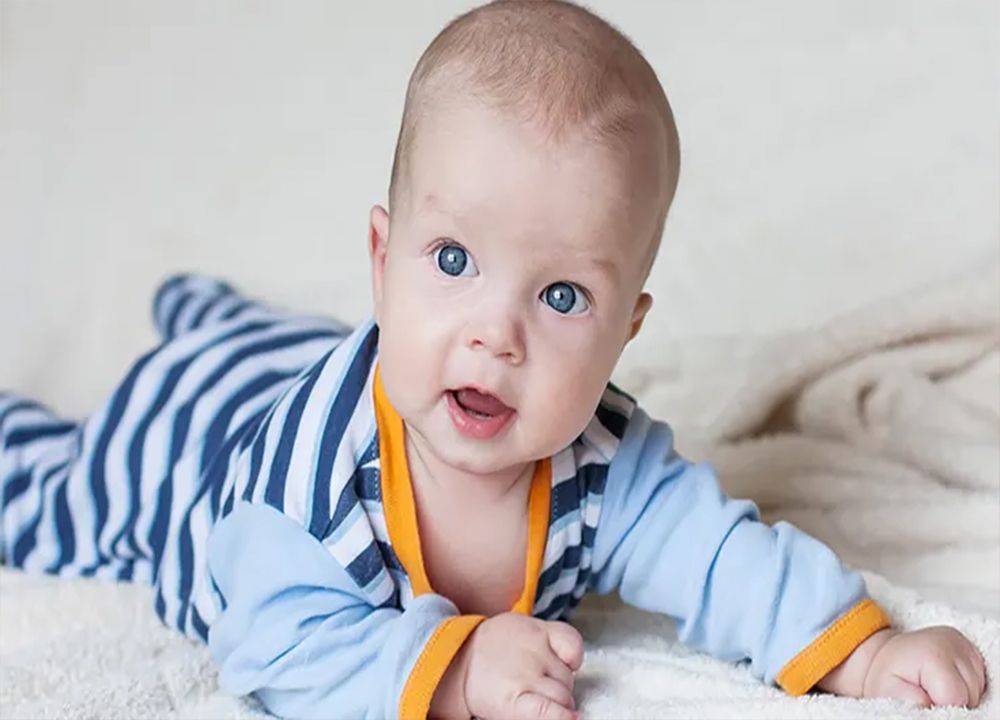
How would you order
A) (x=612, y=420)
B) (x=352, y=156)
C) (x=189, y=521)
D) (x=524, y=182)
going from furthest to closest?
(x=352, y=156) → (x=189, y=521) → (x=612, y=420) → (x=524, y=182)

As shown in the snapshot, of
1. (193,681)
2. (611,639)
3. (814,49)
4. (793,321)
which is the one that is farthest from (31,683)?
(814,49)

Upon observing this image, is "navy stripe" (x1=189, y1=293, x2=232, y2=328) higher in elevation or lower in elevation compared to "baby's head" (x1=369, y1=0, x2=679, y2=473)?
lower

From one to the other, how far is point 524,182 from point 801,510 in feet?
1.74

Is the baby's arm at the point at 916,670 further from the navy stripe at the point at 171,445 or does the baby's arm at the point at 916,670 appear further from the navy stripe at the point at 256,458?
the navy stripe at the point at 171,445

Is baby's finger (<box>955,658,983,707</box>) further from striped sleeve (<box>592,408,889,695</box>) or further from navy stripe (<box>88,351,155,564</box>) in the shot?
navy stripe (<box>88,351,155,564</box>)

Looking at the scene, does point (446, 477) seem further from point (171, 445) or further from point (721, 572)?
point (171, 445)

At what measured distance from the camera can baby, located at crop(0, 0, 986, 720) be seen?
0.95 m

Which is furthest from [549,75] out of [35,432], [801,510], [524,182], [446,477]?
[35,432]

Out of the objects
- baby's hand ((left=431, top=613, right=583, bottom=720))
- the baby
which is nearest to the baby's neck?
the baby

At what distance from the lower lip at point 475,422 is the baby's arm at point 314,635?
114mm

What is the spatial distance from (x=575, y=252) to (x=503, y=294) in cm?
5

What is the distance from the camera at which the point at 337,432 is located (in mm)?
1071

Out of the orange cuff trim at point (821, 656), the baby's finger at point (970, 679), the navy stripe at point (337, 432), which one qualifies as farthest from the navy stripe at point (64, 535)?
the baby's finger at point (970, 679)

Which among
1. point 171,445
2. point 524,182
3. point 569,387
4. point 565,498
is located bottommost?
point 171,445
